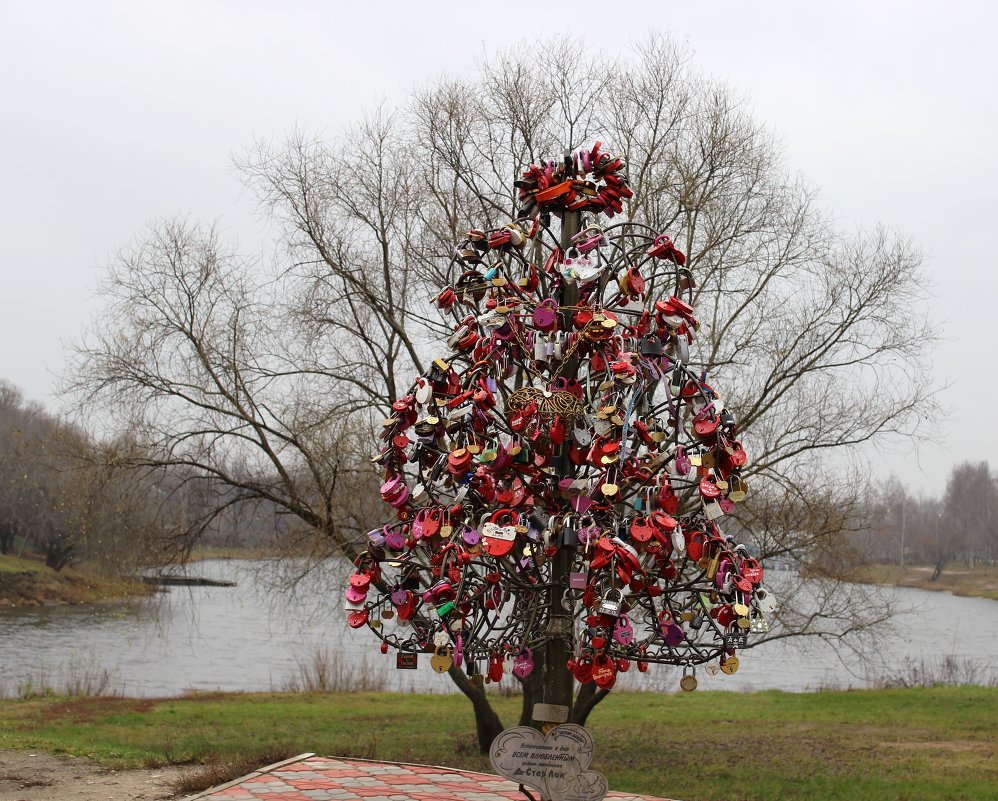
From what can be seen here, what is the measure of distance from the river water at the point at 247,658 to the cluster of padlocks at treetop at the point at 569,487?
833cm

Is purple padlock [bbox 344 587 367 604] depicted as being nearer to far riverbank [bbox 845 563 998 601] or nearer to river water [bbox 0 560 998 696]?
river water [bbox 0 560 998 696]

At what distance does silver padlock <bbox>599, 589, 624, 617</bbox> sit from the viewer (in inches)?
190

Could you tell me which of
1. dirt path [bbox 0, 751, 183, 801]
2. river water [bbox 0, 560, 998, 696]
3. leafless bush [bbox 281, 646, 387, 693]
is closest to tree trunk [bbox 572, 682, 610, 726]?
dirt path [bbox 0, 751, 183, 801]

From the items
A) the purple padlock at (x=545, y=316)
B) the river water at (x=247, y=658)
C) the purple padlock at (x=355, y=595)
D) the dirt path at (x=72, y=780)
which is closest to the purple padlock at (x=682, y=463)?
the purple padlock at (x=545, y=316)

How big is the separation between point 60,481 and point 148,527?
174cm

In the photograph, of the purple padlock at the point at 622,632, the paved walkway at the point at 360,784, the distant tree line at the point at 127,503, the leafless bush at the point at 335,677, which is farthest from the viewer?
the leafless bush at the point at 335,677

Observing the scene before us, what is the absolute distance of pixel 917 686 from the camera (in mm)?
18750

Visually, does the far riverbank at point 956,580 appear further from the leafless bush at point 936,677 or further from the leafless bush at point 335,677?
the leafless bush at point 335,677

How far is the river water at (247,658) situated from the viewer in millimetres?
17859

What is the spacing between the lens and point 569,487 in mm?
5254

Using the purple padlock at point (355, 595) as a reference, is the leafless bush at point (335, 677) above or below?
below

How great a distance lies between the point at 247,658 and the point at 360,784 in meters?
14.1

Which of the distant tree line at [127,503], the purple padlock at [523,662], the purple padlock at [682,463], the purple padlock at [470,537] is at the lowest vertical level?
the purple padlock at [523,662]

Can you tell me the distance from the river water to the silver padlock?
350 inches
